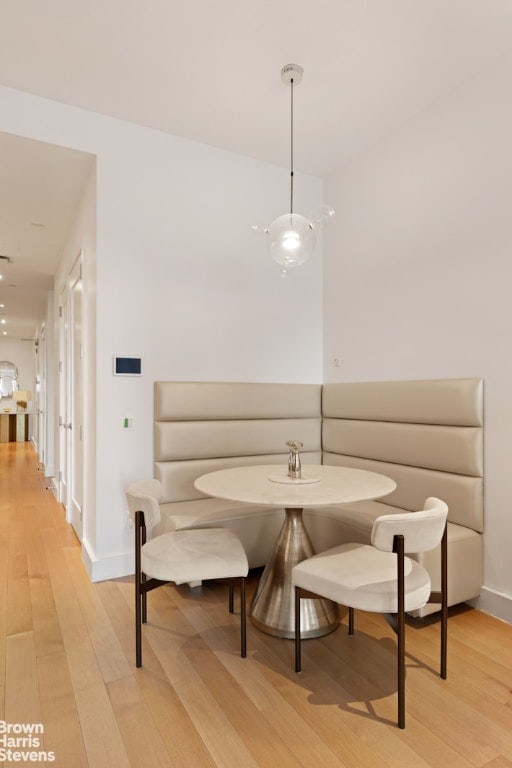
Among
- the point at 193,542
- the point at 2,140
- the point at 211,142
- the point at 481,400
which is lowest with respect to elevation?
the point at 193,542

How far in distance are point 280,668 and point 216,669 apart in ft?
0.94

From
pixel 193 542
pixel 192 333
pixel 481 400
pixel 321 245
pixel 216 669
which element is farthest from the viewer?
pixel 321 245

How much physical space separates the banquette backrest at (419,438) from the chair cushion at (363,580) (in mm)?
871

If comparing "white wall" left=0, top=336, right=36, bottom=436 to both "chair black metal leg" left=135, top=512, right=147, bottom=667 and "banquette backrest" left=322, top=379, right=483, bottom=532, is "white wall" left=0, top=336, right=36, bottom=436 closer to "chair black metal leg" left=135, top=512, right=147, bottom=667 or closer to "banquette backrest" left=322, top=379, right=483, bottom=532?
"banquette backrest" left=322, top=379, right=483, bottom=532

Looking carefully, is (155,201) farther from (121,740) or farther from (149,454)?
(121,740)

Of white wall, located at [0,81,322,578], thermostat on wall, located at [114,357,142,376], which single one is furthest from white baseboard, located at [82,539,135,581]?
thermostat on wall, located at [114,357,142,376]

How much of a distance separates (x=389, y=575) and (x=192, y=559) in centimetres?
88

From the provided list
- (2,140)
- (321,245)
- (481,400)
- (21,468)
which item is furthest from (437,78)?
(21,468)

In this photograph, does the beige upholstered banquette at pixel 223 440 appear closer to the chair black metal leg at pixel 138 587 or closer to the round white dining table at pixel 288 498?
the round white dining table at pixel 288 498

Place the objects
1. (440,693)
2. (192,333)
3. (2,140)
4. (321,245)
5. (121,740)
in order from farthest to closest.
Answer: (321,245), (192,333), (2,140), (440,693), (121,740)

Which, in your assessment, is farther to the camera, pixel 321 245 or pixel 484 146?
pixel 321 245

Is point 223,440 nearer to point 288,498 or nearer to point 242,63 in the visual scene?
point 288,498

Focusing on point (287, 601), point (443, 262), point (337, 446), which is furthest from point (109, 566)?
point (443, 262)

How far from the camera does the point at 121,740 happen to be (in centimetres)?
163
